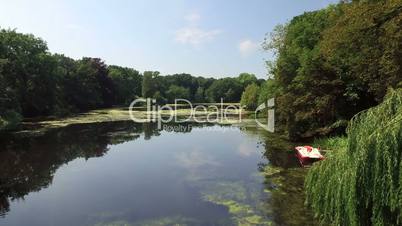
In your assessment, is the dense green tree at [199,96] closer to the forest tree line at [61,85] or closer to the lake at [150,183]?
the forest tree line at [61,85]

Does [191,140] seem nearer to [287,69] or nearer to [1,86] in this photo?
[287,69]

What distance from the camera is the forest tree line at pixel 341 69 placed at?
1722 centimetres

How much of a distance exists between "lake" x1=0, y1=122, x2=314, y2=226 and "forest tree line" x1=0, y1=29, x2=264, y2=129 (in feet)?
58.2

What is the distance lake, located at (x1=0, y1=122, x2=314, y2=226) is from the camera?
479 inches

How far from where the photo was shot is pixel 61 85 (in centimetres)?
7125

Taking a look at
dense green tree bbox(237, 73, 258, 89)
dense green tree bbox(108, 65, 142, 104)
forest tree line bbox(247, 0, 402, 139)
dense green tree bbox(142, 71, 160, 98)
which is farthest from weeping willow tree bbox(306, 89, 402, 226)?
dense green tree bbox(237, 73, 258, 89)

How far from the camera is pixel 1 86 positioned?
36.5 m

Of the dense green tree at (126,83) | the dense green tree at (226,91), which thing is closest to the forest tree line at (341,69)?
the dense green tree at (126,83)

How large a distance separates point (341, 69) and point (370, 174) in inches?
749

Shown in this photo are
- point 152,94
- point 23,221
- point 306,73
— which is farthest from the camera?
point 152,94

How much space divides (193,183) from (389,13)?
12.1 m

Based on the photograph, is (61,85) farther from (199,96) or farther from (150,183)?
(199,96)

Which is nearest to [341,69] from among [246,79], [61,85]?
[61,85]

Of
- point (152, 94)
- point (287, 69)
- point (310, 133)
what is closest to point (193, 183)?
point (310, 133)
